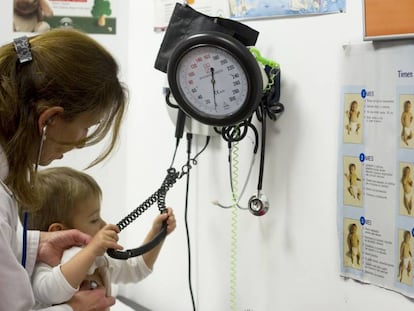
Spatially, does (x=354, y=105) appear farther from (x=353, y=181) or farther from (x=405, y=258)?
(x=405, y=258)

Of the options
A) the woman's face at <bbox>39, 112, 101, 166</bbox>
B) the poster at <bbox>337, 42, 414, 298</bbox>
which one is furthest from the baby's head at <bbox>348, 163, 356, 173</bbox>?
the woman's face at <bbox>39, 112, 101, 166</bbox>

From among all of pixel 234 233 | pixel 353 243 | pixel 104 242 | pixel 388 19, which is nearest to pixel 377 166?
pixel 353 243

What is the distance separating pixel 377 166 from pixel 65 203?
714 mm

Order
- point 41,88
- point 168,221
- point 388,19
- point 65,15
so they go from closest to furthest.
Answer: point 41,88, point 388,19, point 168,221, point 65,15

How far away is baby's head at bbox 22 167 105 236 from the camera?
141 centimetres

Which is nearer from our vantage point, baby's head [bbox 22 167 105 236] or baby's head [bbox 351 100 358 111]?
baby's head [bbox 351 100 358 111]

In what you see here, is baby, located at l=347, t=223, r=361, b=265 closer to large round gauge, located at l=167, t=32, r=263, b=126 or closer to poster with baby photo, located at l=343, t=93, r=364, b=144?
poster with baby photo, located at l=343, t=93, r=364, b=144

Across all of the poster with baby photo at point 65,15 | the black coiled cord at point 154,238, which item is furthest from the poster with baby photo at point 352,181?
the poster with baby photo at point 65,15

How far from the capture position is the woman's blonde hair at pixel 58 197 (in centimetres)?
141

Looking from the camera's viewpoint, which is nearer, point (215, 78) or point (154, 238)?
point (215, 78)

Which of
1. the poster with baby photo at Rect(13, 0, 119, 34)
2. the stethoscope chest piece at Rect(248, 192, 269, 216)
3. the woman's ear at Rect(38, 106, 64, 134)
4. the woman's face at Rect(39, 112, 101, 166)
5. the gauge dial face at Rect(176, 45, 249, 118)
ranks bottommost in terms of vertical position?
the stethoscope chest piece at Rect(248, 192, 269, 216)

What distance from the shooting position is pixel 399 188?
1.21 meters

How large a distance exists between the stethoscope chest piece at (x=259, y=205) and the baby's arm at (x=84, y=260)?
1.16 ft

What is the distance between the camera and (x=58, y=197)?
1.41m
